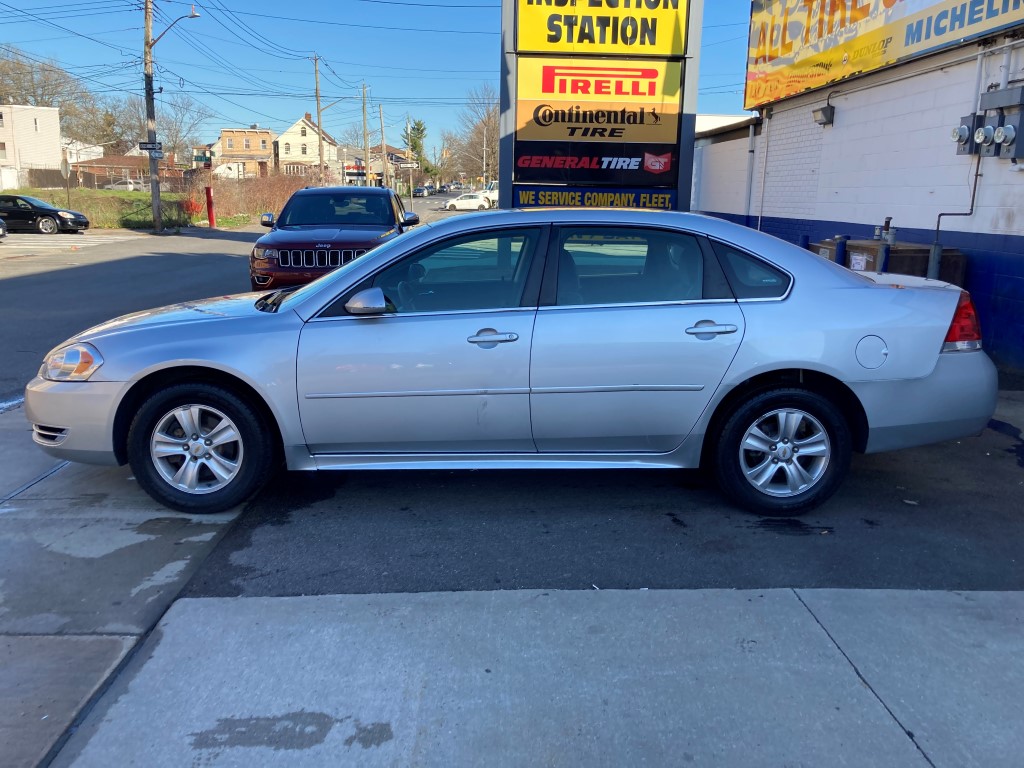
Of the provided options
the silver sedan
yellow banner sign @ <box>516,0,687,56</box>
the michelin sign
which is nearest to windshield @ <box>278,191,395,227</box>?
the michelin sign

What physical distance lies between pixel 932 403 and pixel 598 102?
7.28m

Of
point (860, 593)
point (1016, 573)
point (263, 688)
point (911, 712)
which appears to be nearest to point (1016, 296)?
point (1016, 573)

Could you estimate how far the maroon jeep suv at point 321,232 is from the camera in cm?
954

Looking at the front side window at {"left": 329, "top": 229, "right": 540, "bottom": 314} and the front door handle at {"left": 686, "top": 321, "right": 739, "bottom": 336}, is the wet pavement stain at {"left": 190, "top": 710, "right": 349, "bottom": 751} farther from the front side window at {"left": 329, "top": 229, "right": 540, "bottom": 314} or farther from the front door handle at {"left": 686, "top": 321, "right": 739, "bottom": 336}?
the front door handle at {"left": 686, "top": 321, "right": 739, "bottom": 336}

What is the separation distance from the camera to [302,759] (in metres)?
2.60

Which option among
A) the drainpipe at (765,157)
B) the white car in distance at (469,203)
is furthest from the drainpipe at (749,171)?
the white car in distance at (469,203)

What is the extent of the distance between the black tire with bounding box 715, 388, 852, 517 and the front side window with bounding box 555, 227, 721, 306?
709mm

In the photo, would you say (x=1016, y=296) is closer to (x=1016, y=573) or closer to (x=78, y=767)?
(x=1016, y=573)

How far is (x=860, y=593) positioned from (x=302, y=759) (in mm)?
2452

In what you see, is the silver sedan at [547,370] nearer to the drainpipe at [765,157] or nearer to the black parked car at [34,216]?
the drainpipe at [765,157]

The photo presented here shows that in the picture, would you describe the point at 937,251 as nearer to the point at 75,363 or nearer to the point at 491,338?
the point at 491,338

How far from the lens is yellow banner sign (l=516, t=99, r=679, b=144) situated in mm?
10602

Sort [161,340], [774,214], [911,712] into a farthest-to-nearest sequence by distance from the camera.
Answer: [774,214] < [161,340] < [911,712]

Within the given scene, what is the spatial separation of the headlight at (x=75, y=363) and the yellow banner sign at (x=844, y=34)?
7.96 m
